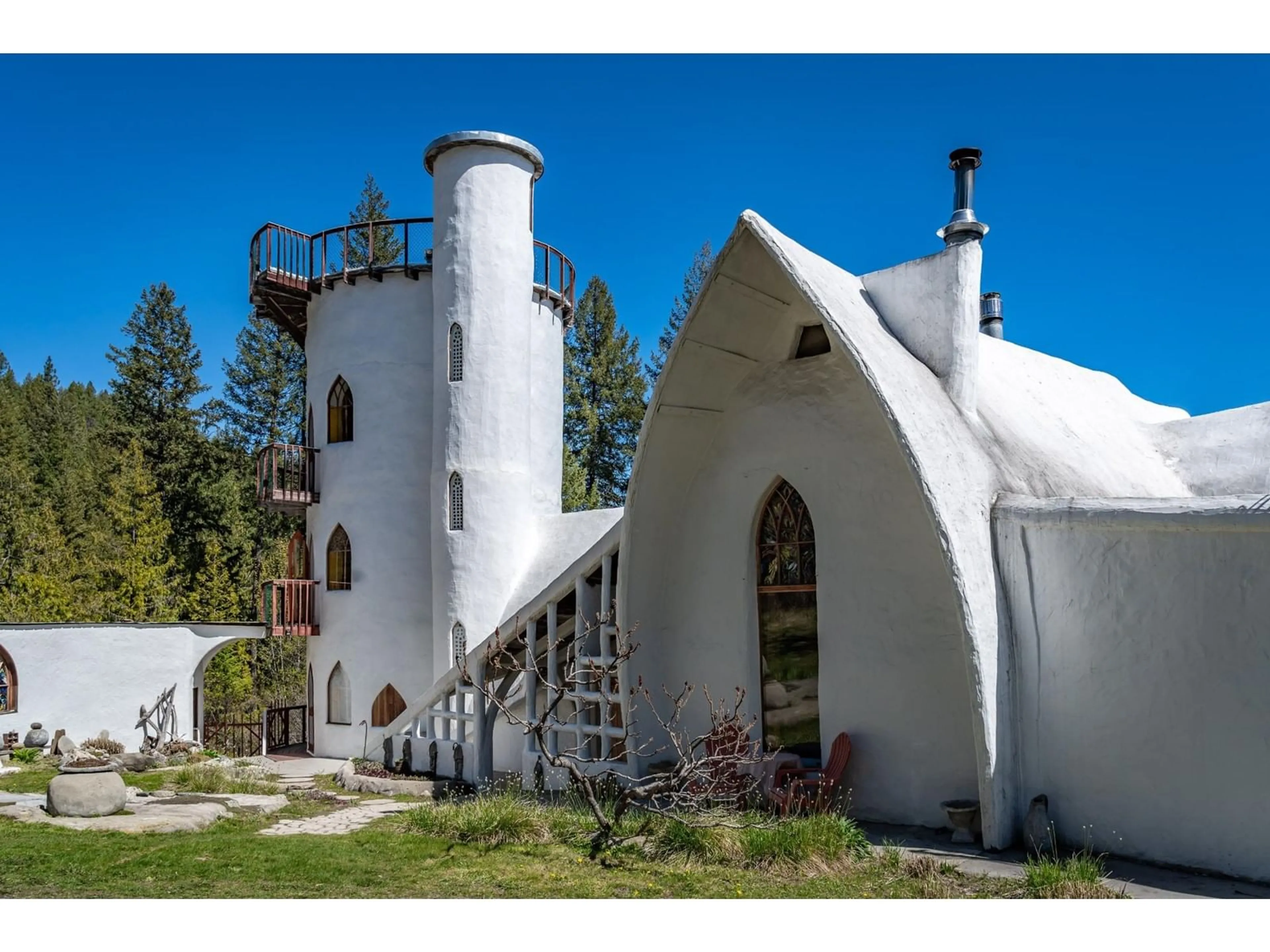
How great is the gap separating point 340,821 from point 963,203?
1163cm

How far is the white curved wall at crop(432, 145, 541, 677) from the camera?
67.8 ft

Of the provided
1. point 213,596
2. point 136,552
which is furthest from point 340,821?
point 213,596

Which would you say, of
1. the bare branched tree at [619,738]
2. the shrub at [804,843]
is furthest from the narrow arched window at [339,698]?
the shrub at [804,843]

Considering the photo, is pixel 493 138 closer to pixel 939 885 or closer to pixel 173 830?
pixel 173 830

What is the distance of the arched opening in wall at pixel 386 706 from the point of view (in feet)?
70.0

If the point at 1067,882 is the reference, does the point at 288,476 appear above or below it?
above

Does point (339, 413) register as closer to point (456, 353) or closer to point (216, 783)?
point (456, 353)

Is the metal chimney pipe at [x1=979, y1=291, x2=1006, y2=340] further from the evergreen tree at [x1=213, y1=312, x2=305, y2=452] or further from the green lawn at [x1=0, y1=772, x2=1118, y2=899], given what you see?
the evergreen tree at [x1=213, y1=312, x2=305, y2=452]

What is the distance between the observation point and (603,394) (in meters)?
39.8

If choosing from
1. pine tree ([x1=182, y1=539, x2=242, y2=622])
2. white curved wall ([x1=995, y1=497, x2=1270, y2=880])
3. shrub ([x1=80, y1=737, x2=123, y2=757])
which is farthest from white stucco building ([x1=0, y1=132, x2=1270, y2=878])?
pine tree ([x1=182, y1=539, x2=242, y2=622])

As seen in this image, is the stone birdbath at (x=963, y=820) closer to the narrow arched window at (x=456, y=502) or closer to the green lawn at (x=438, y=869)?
the green lawn at (x=438, y=869)

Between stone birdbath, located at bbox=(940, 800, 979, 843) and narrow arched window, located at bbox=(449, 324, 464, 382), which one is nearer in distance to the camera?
stone birdbath, located at bbox=(940, 800, 979, 843)

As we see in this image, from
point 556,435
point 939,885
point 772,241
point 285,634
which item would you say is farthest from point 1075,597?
point 285,634

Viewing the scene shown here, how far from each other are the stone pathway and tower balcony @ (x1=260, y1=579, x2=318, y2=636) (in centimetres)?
753
